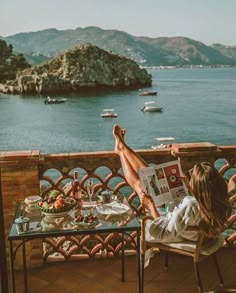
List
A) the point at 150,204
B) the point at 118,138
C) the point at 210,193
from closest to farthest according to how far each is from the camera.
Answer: the point at 210,193 < the point at 150,204 < the point at 118,138

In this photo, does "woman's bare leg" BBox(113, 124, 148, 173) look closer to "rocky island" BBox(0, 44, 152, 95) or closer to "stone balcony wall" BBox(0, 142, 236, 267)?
"stone balcony wall" BBox(0, 142, 236, 267)

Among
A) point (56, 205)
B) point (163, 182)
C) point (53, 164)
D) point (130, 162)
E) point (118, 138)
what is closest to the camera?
point (56, 205)

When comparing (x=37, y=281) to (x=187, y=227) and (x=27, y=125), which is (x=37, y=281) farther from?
(x=27, y=125)

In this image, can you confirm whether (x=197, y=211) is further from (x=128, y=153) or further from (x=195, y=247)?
(x=128, y=153)

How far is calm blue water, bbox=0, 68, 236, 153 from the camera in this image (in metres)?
52.1

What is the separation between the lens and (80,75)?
119 m

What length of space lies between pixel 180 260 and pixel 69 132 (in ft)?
181

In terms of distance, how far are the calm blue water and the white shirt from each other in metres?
44.1

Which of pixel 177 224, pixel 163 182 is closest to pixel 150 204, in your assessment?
pixel 163 182

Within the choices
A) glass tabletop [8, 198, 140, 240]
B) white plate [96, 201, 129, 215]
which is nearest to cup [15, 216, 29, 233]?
glass tabletop [8, 198, 140, 240]

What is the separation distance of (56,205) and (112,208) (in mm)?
498

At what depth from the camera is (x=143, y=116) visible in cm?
7175

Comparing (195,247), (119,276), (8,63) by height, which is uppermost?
(8,63)

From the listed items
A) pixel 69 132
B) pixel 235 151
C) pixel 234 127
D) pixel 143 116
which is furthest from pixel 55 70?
pixel 235 151
